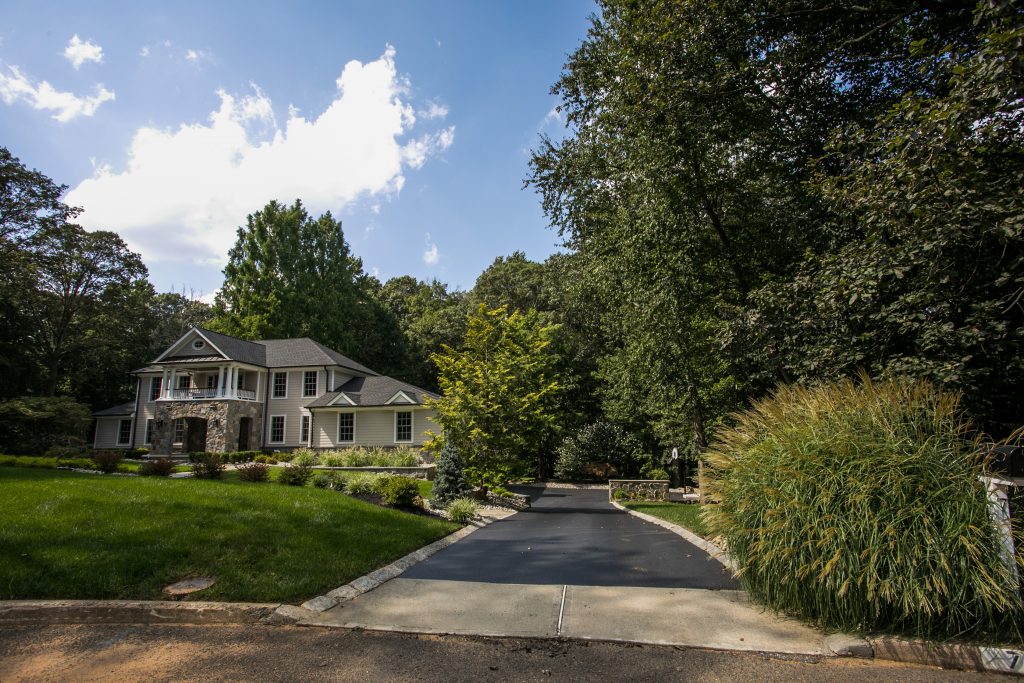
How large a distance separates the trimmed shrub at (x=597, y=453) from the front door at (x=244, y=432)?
18017 millimetres

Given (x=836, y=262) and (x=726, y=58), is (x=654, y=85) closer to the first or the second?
(x=726, y=58)

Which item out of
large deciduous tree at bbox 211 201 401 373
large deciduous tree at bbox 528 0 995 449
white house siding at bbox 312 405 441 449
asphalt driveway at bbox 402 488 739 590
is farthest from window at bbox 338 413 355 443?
asphalt driveway at bbox 402 488 739 590

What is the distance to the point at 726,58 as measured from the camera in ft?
36.0

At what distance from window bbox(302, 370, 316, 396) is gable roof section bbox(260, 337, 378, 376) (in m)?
0.67

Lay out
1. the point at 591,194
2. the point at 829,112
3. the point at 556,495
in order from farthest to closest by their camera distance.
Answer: the point at 556,495 → the point at 591,194 → the point at 829,112

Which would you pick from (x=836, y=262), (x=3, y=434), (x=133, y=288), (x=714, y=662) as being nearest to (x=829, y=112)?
(x=836, y=262)

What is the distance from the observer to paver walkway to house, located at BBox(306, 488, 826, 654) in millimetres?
4863

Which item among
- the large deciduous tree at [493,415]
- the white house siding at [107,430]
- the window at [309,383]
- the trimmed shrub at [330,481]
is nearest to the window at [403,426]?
the window at [309,383]

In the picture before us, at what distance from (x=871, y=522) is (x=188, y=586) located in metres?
6.51

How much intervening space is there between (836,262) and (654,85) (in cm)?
475

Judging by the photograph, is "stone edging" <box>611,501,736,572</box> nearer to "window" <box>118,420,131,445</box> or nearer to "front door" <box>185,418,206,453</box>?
"front door" <box>185,418,206,453</box>

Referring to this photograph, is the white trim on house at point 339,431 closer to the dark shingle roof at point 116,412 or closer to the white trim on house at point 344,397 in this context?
the white trim on house at point 344,397

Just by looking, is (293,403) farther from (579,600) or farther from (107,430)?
(579,600)

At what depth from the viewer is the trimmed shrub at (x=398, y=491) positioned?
12242 mm
